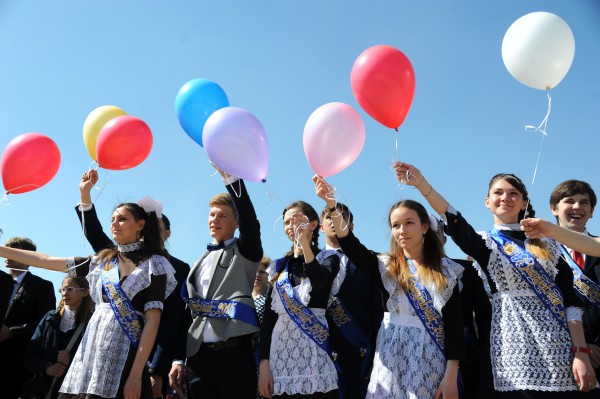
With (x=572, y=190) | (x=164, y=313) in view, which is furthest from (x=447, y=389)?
(x=164, y=313)

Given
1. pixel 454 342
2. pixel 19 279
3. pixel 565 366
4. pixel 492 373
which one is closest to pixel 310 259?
pixel 454 342

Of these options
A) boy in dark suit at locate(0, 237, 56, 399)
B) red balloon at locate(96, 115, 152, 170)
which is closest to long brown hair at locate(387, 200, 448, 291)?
red balloon at locate(96, 115, 152, 170)

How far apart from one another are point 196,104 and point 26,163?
156 centimetres

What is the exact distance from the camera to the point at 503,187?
4395mm

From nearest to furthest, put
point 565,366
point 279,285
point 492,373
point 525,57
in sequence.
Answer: point 565,366, point 492,373, point 525,57, point 279,285

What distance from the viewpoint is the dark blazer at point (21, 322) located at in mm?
6324

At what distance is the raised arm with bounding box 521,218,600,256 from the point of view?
366 cm

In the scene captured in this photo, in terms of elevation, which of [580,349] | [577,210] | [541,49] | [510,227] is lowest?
[580,349]

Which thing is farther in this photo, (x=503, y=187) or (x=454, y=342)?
(x=503, y=187)

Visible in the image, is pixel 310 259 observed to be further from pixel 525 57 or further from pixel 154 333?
pixel 525 57

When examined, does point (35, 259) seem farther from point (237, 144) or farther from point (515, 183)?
point (515, 183)

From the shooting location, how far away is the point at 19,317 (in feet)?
21.6

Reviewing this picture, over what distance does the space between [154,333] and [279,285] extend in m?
0.97

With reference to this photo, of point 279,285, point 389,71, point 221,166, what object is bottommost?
point 279,285
